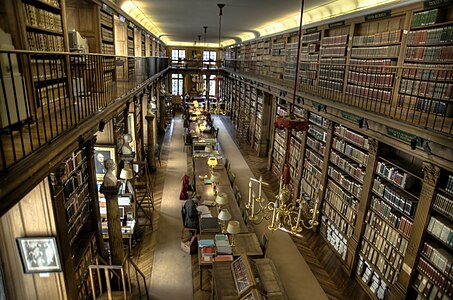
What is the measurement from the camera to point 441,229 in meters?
3.87

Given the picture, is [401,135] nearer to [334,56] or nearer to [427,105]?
[427,105]

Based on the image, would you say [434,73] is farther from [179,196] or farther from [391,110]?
[179,196]

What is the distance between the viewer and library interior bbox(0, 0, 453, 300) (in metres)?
3.16

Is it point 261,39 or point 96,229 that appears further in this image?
point 261,39

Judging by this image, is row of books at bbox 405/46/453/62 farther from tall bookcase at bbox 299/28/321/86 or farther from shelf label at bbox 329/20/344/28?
tall bookcase at bbox 299/28/321/86

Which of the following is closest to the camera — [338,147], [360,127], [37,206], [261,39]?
[37,206]

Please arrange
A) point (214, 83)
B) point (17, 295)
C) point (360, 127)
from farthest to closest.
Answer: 1. point (214, 83)
2. point (360, 127)
3. point (17, 295)

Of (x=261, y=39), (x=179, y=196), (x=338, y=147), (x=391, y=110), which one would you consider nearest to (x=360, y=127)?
(x=391, y=110)

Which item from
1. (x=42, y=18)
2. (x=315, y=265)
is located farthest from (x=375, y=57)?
(x=42, y=18)

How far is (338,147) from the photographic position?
634cm

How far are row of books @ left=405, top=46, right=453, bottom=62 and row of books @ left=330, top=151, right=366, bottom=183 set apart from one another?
2052mm

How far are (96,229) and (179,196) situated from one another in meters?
4.00

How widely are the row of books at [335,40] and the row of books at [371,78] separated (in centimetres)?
79

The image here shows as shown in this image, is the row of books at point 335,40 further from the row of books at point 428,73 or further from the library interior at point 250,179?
the row of books at point 428,73
